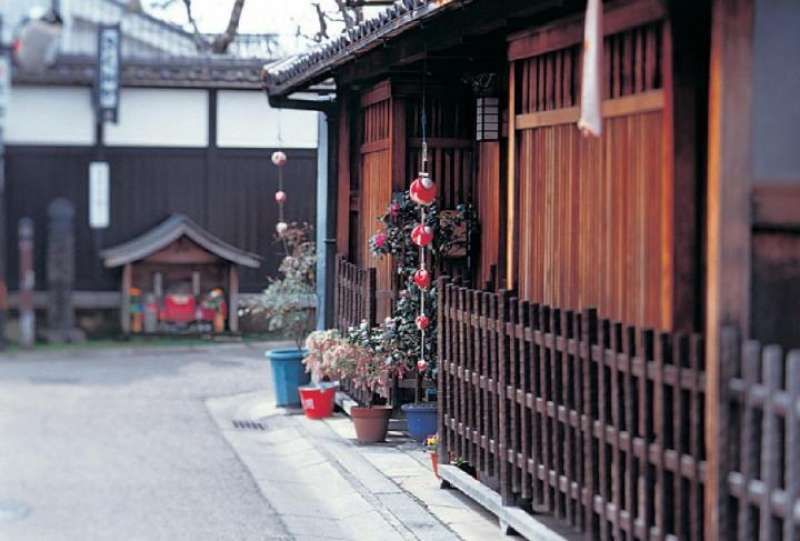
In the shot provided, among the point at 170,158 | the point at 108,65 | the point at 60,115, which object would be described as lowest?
the point at 170,158

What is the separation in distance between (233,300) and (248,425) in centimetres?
950

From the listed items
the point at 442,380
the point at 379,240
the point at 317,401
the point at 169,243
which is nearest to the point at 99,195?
the point at 169,243

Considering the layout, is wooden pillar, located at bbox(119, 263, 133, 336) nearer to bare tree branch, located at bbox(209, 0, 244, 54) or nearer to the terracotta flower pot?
bare tree branch, located at bbox(209, 0, 244, 54)

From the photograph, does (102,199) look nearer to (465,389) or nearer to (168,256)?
(168,256)

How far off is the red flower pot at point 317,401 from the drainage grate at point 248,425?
0.62 m

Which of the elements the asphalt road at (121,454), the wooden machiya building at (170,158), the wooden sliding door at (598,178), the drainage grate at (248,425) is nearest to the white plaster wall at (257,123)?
the wooden machiya building at (170,158)

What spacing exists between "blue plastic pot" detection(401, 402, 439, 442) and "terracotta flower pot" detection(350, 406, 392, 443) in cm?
27

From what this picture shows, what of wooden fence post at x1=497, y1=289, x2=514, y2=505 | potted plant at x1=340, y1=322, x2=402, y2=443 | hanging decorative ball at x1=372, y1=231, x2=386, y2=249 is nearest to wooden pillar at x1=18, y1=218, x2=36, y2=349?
potted plant at x1=340, y1=322, x2=402, y2=443

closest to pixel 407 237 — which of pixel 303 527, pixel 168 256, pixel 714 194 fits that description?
pixel 303 527

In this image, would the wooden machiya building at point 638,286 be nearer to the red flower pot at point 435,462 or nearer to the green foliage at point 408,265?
the red flower pot at point 435,462

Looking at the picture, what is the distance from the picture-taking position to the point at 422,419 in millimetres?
12836

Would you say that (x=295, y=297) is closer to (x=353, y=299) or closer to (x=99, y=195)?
(x=353, y=299)

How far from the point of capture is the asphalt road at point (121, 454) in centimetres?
1004

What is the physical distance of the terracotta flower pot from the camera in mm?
13062
